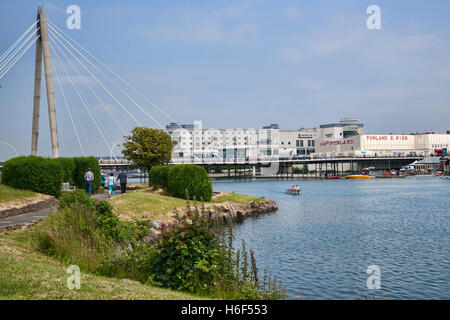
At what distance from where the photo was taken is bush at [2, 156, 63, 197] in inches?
1086

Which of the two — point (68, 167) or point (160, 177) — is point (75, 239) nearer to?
point (68, 167)

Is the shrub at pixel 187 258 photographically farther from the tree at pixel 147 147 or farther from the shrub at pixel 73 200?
the tree at pixel 147 147

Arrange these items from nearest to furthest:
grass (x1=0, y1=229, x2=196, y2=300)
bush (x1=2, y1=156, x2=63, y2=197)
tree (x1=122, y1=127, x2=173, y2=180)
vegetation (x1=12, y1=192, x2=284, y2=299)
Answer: grass (x1=0, y1=229, x2=196, y2=300) → vegetation (x1=12, y1=192, x2=284, y2=299) → bush (x1=2, y1=156, x2=63, y2=197) → tree (x1=122, y1=127, x2=173, y2=180)

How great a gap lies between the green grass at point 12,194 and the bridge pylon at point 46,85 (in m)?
13.1

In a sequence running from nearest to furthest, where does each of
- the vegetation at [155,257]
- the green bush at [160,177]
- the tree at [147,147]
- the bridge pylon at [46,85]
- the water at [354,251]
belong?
the vegetation at [155,257] → the water at [354,251] → the bridge pylon at [46,85] → the green bush at [160,177] → the tree at [147,147]

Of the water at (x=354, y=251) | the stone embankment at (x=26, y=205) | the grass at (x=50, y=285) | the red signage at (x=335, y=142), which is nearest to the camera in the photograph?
the grass at (x=50, y=285)

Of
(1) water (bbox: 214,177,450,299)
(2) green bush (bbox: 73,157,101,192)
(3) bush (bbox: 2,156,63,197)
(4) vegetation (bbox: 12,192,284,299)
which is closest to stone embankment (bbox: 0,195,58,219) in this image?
(3) bush (bbox: 2,156,63,197)

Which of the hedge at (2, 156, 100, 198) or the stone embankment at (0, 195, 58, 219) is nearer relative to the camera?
the stone embankment at (0, 195, 58, 219)

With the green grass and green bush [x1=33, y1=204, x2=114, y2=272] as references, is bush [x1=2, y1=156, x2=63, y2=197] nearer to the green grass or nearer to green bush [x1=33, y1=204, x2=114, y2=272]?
the green grass

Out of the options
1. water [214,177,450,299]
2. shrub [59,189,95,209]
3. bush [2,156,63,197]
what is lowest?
water [214,177,450,299]

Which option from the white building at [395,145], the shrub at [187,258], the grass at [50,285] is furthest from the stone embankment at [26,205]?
the white building at [395,145]

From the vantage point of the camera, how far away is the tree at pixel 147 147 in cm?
6066

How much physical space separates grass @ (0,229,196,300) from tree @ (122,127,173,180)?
4924 cm

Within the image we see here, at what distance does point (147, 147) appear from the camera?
6053 centimetres
